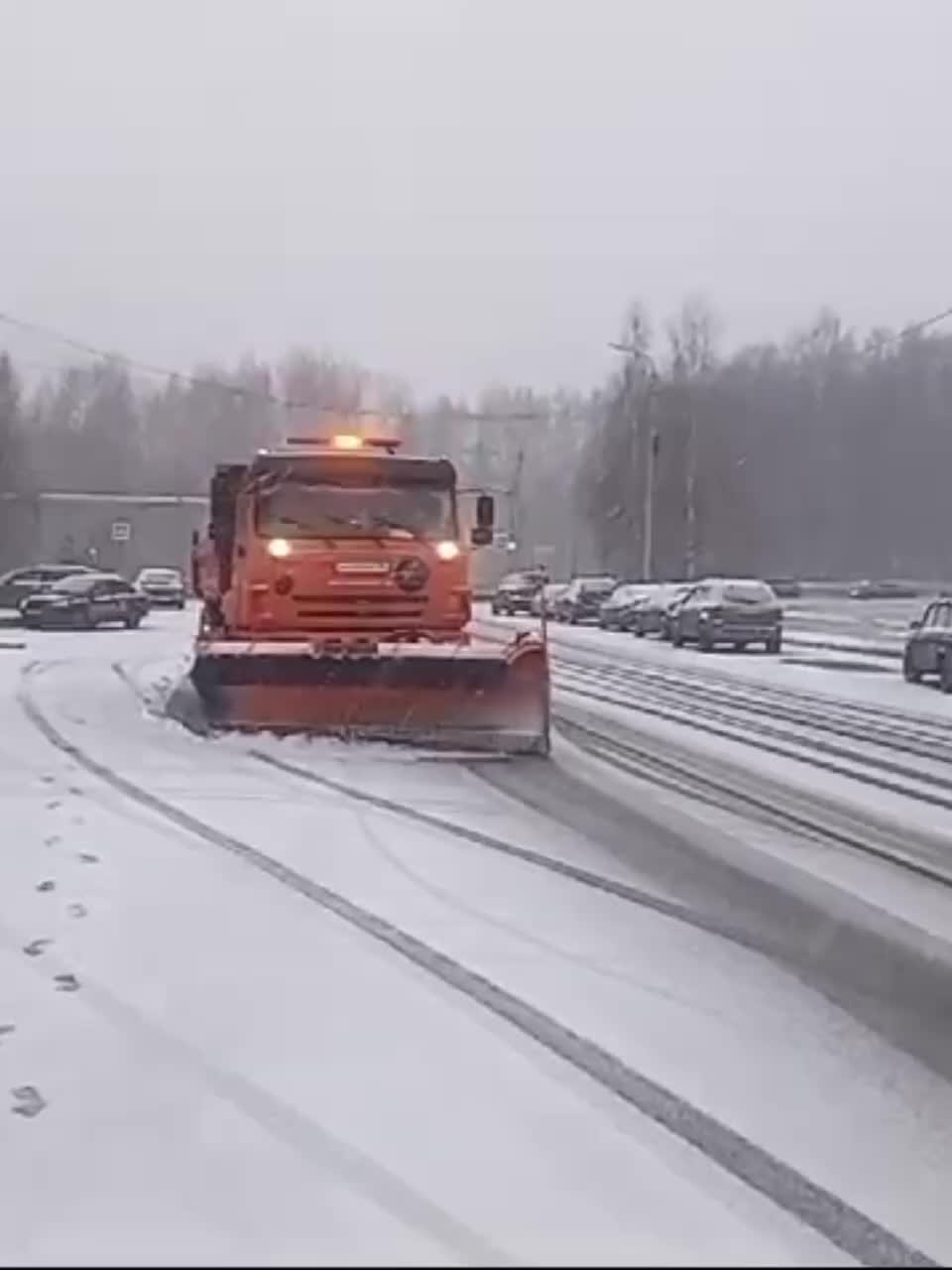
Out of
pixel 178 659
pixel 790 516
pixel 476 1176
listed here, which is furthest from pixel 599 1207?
pixel 790 516

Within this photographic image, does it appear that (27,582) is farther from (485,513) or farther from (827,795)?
(827,795)

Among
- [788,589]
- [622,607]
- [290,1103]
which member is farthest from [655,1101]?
[788,589]

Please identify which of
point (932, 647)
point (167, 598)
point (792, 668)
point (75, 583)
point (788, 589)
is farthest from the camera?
point (788, 589)

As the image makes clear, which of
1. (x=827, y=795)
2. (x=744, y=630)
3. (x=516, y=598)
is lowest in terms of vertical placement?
(x=516, y=598)

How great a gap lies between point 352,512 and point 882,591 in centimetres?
8206

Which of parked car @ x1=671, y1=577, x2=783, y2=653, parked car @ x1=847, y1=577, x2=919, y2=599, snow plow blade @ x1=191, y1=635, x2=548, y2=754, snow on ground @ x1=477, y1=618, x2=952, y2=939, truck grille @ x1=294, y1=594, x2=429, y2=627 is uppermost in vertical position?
truck grille @ x1=294, y1=594, x2=429, y2=627

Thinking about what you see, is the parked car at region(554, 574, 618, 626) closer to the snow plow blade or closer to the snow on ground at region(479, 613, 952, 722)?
the snow on ground at region(479, 613, 952, 722)

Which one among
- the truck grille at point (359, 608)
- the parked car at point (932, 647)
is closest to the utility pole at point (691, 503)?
the parked car at point (932, 647)

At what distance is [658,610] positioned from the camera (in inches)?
2235

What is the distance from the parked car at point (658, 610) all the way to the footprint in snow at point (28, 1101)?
45.8 metres

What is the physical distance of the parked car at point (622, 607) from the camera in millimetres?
61094

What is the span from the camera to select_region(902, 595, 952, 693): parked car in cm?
3294

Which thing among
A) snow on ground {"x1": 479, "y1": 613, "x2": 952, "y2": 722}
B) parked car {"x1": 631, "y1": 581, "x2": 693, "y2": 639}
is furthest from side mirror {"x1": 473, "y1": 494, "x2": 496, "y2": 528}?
parked car {"x1": 631, "y1": 581, "x2": 693, "y2": 639}

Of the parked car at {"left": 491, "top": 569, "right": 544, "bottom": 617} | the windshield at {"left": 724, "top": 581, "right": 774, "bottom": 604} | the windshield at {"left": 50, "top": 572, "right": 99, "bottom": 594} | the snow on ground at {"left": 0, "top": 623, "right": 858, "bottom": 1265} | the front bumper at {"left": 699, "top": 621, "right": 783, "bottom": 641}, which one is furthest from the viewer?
the parked car at {"left": 491, "top": 569, "right": 544, "bottom": 617}
